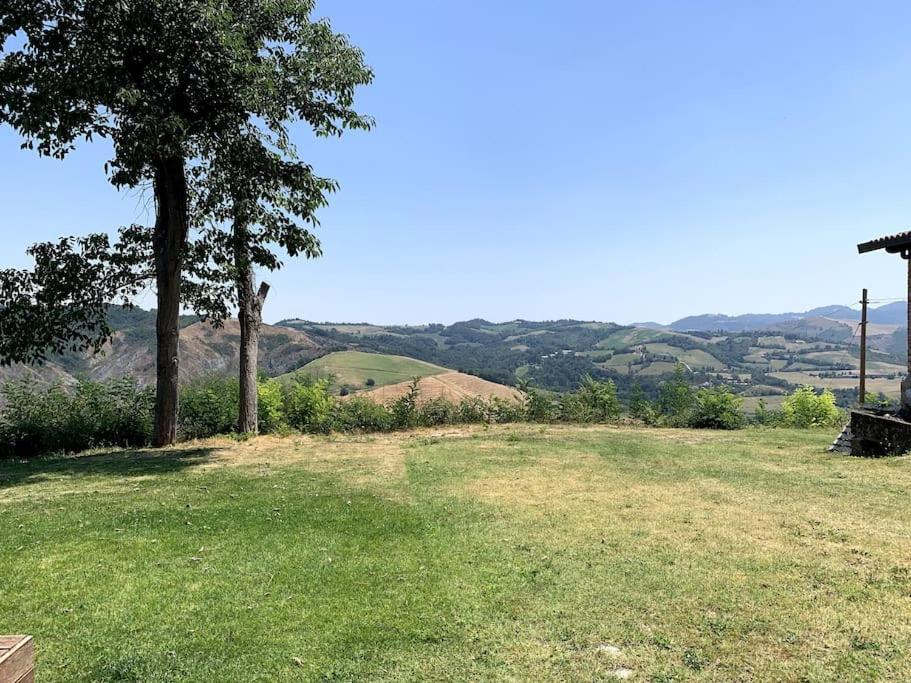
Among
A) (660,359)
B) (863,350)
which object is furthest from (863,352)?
(660,359)

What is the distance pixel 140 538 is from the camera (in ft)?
19.4

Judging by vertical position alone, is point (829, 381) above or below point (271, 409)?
below

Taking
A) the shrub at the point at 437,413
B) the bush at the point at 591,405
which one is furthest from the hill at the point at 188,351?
the bush at the point at 591,405

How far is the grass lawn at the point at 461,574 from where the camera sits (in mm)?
3615

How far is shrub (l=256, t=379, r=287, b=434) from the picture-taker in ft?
49.7

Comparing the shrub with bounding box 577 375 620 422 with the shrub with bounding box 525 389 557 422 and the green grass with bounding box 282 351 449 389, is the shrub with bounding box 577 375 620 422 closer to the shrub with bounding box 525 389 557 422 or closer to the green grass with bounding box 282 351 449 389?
the shrub with bounding box 525 389 557 422

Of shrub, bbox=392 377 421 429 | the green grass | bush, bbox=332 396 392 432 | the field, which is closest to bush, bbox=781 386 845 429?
shrub, bbox=392 377 421 429

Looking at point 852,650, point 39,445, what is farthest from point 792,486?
point 39,445

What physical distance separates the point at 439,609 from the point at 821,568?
3403mm

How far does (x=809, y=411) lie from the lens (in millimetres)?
21391

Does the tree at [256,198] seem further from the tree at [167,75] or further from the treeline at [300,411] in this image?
the treeline at [300,411]

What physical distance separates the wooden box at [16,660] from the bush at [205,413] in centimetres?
1214

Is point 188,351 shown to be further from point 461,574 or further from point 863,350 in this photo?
point 461,574

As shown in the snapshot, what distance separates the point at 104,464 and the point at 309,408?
6.35 meters
